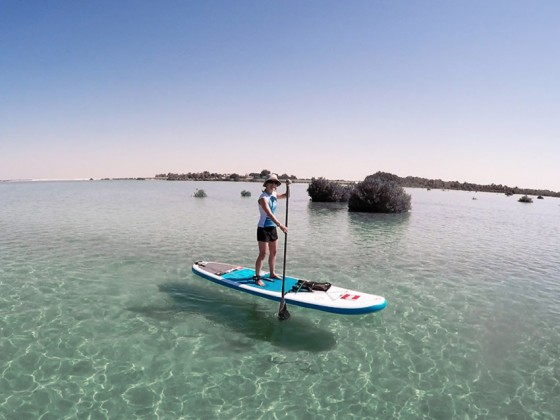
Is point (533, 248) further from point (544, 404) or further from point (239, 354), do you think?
point (239, 354)

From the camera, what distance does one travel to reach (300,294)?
9.99 metres

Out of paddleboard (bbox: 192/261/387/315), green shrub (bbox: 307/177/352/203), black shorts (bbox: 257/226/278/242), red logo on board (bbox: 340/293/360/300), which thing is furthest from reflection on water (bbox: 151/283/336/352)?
green shrub (bbox: 307/177/352/203)

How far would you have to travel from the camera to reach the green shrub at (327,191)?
57.0 m

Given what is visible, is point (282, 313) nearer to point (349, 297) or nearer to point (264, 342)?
point (264, 342)

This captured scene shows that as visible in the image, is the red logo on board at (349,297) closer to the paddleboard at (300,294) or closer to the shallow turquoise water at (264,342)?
the paddleboard at (300,294)

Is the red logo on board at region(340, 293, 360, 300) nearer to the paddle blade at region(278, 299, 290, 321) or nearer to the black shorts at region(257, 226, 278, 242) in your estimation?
the paddle blade at region(278, 299, 290, 321)

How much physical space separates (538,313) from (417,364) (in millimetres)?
6268

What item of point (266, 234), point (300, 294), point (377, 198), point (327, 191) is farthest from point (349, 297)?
point (327, 191)

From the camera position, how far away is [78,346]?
8.20 meters

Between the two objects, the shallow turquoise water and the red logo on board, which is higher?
the red logo on board

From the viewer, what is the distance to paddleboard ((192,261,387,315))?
9.06 meters

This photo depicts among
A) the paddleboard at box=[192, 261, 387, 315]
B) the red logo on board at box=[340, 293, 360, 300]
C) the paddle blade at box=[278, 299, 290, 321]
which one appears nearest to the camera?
the paddleboard at box=[192, 261, 387, 315]

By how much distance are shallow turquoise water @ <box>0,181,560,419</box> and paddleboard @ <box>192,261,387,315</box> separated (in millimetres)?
705

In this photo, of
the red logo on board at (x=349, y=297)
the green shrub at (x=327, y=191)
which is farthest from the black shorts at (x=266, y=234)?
the green shrub at (x=327, y=191)
